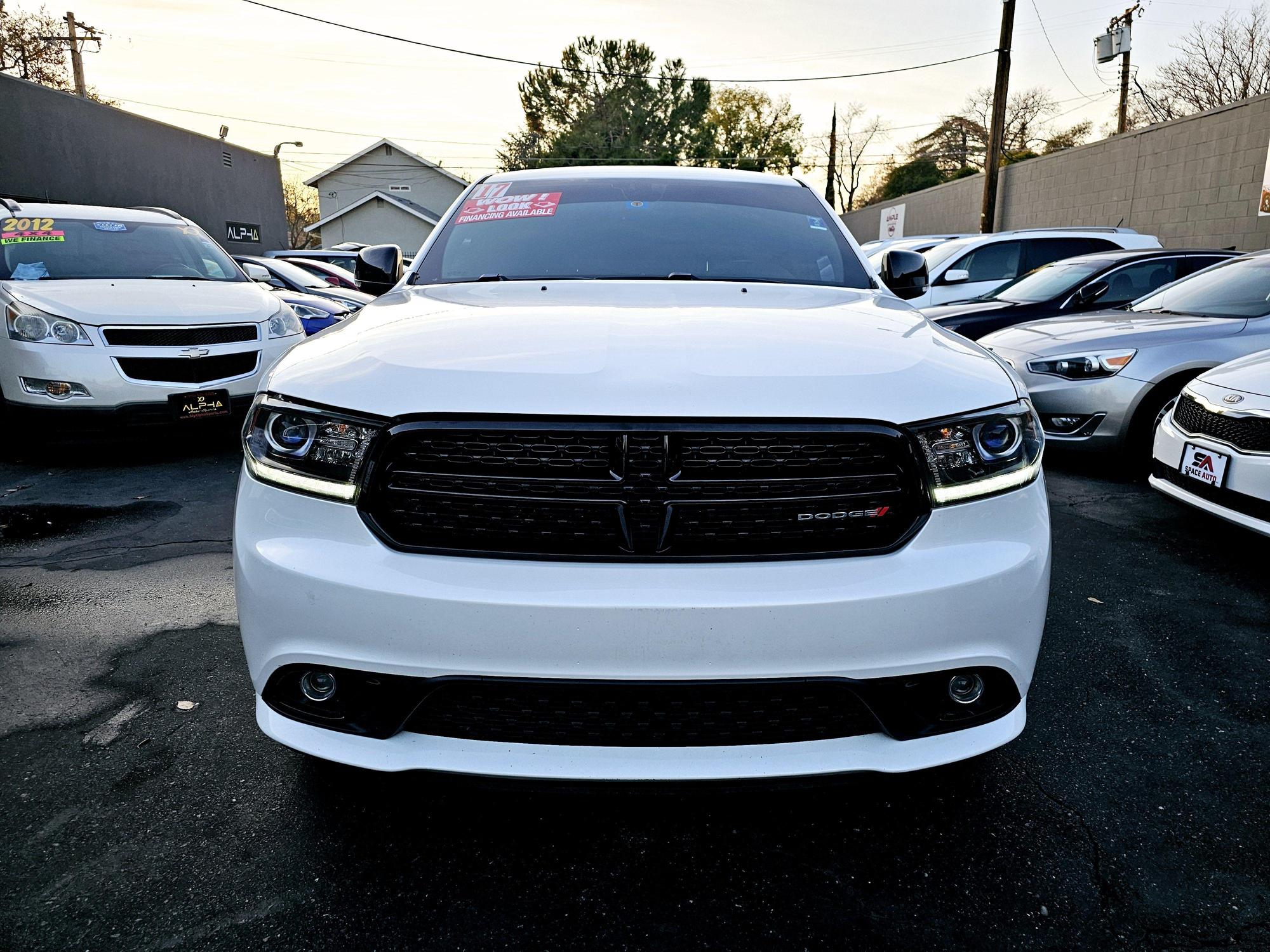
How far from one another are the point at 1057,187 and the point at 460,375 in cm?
2153

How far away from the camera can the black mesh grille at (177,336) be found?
5.39 meters

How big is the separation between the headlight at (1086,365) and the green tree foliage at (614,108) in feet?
145

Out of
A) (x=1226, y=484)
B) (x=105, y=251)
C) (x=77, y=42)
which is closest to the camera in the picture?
(x=1226, y=484)

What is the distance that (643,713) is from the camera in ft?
5.18

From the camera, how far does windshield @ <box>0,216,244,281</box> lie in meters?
5.98

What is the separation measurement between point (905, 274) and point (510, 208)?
1502mm

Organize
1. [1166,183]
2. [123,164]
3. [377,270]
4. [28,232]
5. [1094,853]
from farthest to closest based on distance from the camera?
[123,164]
[1166,183]
[28,232]
[377,270]
[1094,853]

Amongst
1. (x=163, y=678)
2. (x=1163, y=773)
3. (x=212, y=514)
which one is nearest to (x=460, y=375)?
(x=163, y=678)

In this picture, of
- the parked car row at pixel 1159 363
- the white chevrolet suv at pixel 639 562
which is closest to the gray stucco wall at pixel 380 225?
the parked car row at pixel 1159 363

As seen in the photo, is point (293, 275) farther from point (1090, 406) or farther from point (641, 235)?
point (1090, 406)

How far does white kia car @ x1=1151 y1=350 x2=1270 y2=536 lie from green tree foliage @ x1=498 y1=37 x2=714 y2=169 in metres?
45.7

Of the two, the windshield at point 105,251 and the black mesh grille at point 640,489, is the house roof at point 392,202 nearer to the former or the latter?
the windshield at point 105,251

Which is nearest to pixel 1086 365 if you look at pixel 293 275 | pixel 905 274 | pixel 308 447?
pixel 905 274

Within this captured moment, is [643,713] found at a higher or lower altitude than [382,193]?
lower
